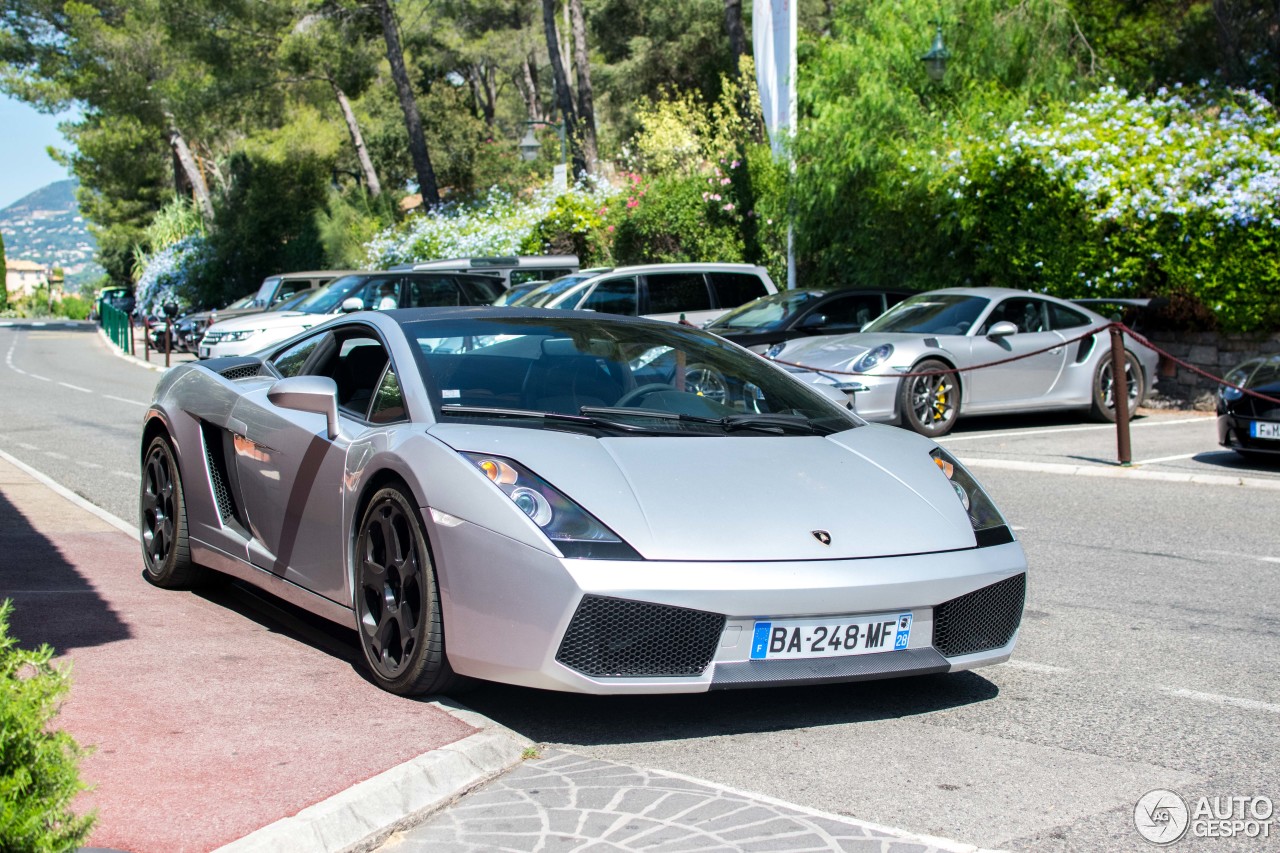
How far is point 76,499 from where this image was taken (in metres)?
9.60

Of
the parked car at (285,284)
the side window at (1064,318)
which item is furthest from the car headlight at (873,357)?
the parked car at (285,284)

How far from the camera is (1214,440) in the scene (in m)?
13.5

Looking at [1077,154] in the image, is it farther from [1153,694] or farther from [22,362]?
[22,362]

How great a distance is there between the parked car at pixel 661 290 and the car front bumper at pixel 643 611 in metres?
12.0

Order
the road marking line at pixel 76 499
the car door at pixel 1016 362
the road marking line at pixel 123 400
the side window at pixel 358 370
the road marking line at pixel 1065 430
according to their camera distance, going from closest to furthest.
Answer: the side window at pixel 358 370 → the road marking line at pixel 76 499 → the road marking line at pixel 1065 430 → the car door at pixel 1016 362 → the road marking line at pixel 123 400

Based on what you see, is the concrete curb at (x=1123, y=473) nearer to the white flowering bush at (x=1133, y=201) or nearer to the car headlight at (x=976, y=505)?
the white flowering bush at (x=1133, y=201)

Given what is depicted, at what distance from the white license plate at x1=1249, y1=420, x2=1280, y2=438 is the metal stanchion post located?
959 millimetres

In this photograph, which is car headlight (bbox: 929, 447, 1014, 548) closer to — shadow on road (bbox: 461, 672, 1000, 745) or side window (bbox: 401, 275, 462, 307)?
shadow on road (bbox: 461, 672, 1000, 745)

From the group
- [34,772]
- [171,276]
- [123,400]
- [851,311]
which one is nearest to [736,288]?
[851,311]

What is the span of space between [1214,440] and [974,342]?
2506 millimetres

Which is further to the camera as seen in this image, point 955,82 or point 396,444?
point 955,82

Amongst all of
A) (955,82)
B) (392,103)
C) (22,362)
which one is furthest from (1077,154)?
(392,103)

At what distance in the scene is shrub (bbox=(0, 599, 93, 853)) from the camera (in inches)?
99.6

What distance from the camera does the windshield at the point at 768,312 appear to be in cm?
1539
